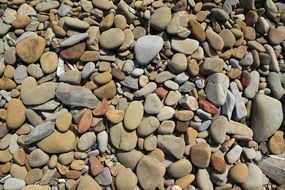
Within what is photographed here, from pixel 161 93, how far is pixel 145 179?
0.44 meters

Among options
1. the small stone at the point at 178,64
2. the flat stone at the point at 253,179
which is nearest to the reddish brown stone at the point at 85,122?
the small stone at the point at 178,64

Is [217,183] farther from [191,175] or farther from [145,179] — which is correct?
[145,179]

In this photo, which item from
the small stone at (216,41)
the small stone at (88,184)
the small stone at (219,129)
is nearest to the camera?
the small stone at (88,184)

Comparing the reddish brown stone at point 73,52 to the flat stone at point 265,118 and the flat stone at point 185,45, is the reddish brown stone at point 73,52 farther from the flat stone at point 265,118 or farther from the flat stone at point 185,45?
the flat stone at point 265,118

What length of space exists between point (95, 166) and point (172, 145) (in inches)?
15.4

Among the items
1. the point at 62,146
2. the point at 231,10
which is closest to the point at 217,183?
the point at 62,146

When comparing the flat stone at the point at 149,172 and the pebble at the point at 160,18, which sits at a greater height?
the pebble at the point at 160,18

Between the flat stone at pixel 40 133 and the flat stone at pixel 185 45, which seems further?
the flat stone at pixel 185 45

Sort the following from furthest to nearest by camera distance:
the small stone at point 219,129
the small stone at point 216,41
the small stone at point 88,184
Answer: the small stone at point 216,41 → the small stone at point 219,129 → the small stone at point 88,184

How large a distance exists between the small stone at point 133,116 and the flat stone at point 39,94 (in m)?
0.39

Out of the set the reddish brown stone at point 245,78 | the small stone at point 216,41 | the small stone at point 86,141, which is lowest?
the small stone at point 86,141

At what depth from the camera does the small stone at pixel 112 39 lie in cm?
199

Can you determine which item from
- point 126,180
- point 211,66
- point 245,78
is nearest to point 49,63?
point 126,180

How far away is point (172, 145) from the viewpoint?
1.94 m
